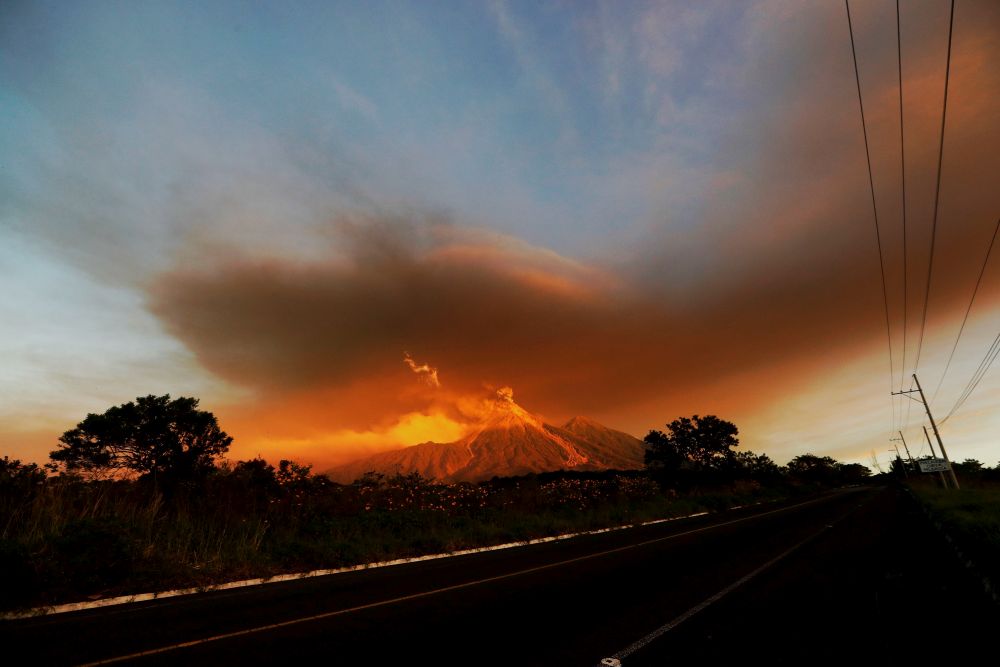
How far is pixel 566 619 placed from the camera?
5.51 meters

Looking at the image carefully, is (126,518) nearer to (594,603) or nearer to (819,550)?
(594,603)

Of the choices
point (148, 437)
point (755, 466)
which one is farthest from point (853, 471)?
point (148, 437)

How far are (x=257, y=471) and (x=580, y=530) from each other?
527 inches

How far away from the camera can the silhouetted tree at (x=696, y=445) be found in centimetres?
7762

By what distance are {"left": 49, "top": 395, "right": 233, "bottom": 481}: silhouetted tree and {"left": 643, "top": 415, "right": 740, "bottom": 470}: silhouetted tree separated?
6740 centimetres

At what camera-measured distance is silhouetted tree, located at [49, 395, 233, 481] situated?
28.5m

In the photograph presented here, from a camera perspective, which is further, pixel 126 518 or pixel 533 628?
pixel 126 518

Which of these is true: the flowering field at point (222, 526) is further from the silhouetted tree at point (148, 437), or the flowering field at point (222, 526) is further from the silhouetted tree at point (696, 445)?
the silhouetted tree at point (696, 445)

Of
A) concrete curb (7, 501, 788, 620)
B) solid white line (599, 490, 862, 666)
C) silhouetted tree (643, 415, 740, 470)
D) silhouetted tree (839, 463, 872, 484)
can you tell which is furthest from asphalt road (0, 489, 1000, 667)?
silhouetted tree (839, 463, 872, 484)

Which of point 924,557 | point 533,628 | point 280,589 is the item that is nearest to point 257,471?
point 280,589

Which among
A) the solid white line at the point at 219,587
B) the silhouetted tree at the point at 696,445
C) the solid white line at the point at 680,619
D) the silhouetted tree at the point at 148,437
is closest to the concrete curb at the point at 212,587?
the solid white line at the point at 219,587

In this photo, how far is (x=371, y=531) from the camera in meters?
14.5

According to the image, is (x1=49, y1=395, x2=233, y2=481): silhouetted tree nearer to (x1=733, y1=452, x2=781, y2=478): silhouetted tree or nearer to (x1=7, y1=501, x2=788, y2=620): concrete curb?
(x1=7, y1=501, x2=788, y2=620): concrete curb

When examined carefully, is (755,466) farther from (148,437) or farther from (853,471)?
(853,471)
